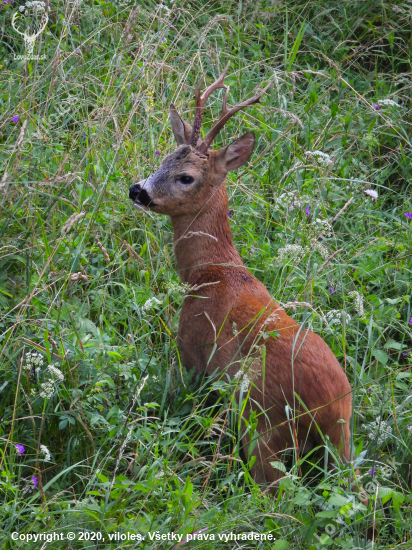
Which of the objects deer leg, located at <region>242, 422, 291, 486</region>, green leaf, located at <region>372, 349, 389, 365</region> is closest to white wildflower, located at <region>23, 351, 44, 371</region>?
deer leg, located at <region>242, 422, 291, 486</region>

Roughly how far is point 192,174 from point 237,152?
29cm

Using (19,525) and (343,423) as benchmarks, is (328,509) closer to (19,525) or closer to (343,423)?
(343,423)

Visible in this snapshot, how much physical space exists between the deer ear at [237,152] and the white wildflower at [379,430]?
1.63 meters

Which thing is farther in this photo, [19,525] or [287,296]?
[287,296]

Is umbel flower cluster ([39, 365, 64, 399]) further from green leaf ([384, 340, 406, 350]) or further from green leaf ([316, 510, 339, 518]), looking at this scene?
green leaf ([384, 340, 406, 350])

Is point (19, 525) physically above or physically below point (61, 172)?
below

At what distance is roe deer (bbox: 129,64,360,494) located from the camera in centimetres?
346

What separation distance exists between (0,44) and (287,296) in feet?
9.64

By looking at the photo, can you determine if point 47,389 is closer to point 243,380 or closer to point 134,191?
point 243,380

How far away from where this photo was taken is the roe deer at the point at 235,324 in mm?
3461

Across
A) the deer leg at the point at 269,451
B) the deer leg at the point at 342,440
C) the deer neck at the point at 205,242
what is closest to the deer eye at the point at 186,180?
the deer neck at the point at 205,242

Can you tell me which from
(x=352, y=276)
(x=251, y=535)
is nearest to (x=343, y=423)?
(x=251, y=535)

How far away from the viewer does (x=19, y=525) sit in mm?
2791

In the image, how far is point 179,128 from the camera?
4574mm
